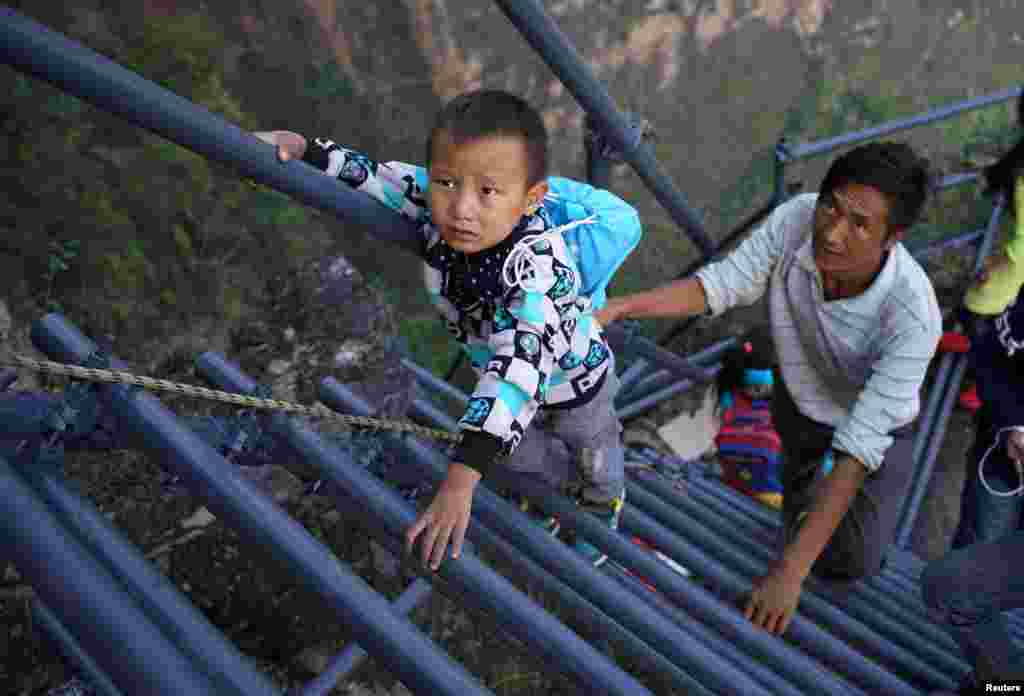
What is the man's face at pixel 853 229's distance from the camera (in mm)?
1875

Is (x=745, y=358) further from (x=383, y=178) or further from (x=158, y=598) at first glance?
(x=158, y=598)

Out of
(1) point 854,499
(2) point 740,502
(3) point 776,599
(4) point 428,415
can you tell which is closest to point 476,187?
(4) point 428,415

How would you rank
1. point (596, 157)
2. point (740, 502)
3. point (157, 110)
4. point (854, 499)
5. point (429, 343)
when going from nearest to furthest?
point (157, 110) < point (596, 157) < point (854, 499) < point (740, 502) < point (429, 343)

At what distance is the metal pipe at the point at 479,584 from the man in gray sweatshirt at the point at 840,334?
A: 2.80 ft

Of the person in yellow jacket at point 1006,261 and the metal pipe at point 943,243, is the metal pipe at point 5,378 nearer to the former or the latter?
the person in yellow jacket at point 1006,261

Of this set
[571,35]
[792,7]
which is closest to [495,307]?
[571,35]

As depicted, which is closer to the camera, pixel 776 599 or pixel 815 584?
pixel 776 599

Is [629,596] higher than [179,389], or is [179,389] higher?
[179,389]

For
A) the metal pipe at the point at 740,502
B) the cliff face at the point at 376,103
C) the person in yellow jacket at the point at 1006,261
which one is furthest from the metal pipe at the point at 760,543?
the cliff face at the point at 376,103

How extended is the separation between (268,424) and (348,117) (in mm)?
2739

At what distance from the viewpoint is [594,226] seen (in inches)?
57.9

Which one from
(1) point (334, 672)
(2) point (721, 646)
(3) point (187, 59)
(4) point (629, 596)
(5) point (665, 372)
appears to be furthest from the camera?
(5) point (665, 372)

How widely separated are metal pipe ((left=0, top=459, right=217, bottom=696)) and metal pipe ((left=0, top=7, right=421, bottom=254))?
1.54ft

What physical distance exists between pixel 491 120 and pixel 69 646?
5.17 ft
